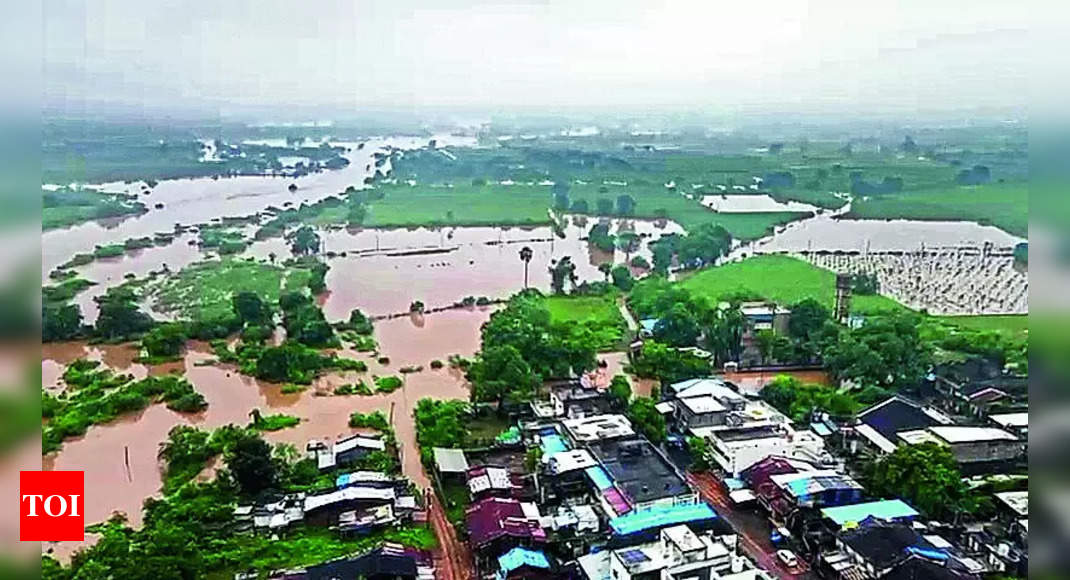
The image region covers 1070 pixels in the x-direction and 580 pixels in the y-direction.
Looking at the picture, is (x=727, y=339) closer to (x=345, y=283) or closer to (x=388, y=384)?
(x=388, y=384)

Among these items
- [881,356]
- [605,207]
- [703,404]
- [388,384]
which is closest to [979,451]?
[881,356]

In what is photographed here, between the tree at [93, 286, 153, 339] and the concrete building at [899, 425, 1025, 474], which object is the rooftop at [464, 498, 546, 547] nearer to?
the concrete building at [899, 425, 1025, 474]

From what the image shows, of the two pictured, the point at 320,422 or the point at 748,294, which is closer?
the point at 320,422

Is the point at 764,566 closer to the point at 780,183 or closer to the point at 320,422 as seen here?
the point at 320,422

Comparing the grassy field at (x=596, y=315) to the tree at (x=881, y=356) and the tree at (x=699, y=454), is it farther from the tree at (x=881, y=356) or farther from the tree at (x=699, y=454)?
the tree at (x=699, y=454)

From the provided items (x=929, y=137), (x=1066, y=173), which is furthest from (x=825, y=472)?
(x=929, y=137)

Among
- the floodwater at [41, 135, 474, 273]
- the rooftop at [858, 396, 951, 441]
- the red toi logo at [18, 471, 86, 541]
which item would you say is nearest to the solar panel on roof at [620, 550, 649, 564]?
the rooftop at [858, 396, 951, 441]
